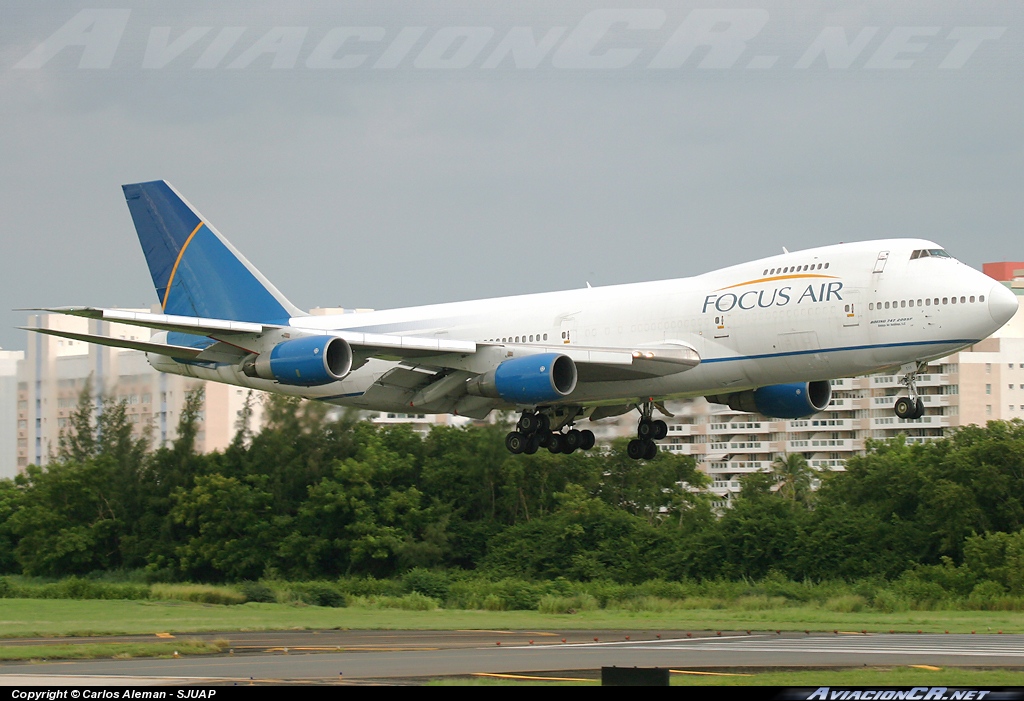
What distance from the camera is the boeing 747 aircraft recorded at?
118 feet

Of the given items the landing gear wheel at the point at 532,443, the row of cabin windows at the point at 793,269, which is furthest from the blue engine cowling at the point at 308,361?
the row of cabin windows at the point at 793,269

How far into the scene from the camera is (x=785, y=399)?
43.4 meters

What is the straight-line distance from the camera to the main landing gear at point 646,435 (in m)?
43.5

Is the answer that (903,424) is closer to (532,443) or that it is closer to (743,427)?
(743,427)

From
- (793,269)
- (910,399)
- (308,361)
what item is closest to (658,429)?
(793,269)

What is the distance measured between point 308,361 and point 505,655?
1118 cm

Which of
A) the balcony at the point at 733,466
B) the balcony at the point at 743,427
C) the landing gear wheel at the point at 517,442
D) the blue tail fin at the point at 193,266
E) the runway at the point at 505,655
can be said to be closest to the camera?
the runway at the point at 505,655

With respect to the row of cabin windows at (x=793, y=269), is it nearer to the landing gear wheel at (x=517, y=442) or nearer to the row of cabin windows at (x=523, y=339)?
the row of cabin windows at (x=523, y=339)

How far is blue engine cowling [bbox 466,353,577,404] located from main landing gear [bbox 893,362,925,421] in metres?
8.73

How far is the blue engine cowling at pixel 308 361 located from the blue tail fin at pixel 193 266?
27.5ft

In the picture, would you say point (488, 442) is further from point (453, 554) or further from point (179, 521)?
point (179, 521)

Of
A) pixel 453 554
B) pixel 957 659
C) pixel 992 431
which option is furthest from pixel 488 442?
pixel 957 659

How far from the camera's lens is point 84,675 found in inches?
1053
